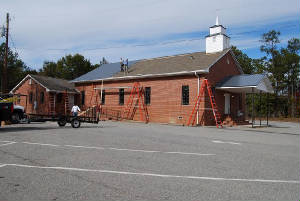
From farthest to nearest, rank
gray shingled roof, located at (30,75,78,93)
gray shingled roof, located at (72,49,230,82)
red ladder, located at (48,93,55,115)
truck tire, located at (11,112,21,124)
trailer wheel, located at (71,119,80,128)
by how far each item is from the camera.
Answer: gray shingled roof, located at (30,75,78,93) < red ladder, located at (48,93,55,115) < gray shingled roof, located at (72,49,230,82) < trailer wheel, located at (71,119,80,128) < truck tire, located at (11,112,21,124)

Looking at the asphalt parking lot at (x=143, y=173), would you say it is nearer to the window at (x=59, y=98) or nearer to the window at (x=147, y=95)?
the window at (x=147, y=95)

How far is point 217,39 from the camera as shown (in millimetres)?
26953

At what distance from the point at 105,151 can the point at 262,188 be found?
516 centimetres

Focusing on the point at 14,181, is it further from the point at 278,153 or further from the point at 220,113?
the point at 220,113

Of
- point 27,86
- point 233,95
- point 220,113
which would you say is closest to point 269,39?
point 233,95

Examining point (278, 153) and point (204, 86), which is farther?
point (204, 86)

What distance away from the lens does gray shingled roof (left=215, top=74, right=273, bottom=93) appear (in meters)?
22.4

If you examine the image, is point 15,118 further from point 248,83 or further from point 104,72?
point 248,83

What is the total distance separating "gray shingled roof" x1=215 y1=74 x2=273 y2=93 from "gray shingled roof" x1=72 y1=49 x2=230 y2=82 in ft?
7.24

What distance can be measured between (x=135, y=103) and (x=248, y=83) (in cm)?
1068

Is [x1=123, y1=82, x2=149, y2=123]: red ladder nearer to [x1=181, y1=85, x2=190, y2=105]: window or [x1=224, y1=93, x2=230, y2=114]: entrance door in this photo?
[x1=181, y1=85, x2=190, y2=105]: window

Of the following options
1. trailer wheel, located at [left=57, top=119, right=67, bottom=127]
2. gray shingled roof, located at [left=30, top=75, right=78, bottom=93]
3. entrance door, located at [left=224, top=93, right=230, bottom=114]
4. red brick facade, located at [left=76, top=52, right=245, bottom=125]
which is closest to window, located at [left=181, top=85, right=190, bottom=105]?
red brick facade, located at [left=76, top=52, right=245, bottom=125]

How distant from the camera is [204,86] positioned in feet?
74.8

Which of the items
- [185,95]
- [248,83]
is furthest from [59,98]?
[248,83]
